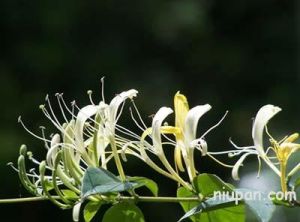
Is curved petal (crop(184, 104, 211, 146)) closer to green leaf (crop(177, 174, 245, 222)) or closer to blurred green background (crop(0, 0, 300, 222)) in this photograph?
green leaf (crop(177, 174, 245, 222))

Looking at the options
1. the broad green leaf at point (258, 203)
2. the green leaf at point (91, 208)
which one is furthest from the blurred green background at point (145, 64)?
the broad green leaf at point (258, 203)

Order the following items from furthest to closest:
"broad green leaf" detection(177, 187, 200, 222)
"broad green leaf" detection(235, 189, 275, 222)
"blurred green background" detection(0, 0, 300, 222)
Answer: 1. "blurred green background" detection(0, 0, 300, 222)
2. "broad green leaf" detection(177, 187, 200, 222)
3. "broad green leaf" detection(235, 189, 275, 222)

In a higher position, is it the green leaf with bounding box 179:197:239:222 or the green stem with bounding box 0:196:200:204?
the green stem with bounding box 0:196:200:204

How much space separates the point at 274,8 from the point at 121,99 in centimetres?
344

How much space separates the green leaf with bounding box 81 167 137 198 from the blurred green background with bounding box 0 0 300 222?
2.19 metres

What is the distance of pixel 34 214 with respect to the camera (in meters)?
3.39

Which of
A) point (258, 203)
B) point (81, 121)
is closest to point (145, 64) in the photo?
point (81, 121)

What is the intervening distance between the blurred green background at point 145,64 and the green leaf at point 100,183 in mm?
2189

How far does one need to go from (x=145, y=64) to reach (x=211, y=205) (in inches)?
115

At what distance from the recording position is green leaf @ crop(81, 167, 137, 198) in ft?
2.23

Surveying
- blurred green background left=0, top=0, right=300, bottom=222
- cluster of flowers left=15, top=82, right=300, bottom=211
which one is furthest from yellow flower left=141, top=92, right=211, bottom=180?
blurred green background left=0, top=0, right=300, bottom=222

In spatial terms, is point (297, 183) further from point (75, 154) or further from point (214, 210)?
point (75, 154)

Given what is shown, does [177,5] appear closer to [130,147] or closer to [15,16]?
[15,16]

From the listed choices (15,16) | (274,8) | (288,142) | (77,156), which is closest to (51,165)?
(77,156)
